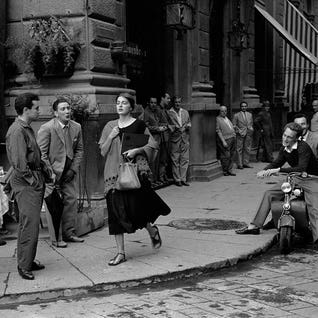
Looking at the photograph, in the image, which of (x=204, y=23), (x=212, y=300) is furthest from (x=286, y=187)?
(x=204, y=23)

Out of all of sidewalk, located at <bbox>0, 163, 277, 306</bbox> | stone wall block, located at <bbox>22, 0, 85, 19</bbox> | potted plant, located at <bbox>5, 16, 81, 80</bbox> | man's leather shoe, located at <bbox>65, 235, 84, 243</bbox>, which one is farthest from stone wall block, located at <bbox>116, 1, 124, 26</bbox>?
man's leather shoe, located at <bbox>65, 235, 84, 243</bbox>

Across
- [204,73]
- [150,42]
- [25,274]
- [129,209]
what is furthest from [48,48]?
[204,73]

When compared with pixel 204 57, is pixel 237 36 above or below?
above

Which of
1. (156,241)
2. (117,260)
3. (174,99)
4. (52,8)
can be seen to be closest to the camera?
(117,260)

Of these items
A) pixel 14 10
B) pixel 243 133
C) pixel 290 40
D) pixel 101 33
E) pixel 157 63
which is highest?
pixel 290 40

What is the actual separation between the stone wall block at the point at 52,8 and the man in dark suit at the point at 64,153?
7.52 feet

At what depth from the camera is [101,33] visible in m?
9.95

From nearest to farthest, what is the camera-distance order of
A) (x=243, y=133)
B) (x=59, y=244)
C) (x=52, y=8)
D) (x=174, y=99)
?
(x=59, y=244) → (x=52, y=8) → (x=174, y=99) → (x=243, y=133)

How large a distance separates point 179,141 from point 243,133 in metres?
3.96

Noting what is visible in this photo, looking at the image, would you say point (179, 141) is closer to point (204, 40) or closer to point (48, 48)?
point (204, 40)

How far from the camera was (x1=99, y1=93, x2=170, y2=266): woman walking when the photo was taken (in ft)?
22.9

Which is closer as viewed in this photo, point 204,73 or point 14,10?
point 14,10

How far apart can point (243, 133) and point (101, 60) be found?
7.75 meters

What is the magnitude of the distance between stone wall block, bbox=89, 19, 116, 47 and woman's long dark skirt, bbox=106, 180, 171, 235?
3.44 m
